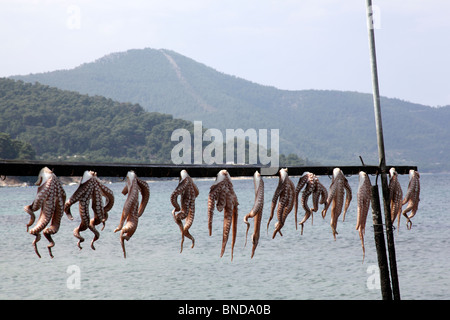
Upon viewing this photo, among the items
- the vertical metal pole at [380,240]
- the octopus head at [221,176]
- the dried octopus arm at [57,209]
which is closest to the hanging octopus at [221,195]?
the octopus head at [221,176]

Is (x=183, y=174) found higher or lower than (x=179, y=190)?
higher

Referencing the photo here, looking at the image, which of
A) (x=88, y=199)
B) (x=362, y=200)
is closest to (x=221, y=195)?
(x=88, y=199)

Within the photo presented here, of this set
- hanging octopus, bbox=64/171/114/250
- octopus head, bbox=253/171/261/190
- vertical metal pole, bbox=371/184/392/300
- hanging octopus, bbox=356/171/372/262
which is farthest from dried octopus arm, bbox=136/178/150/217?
vertical metal pole, bbox=371/184/392/300

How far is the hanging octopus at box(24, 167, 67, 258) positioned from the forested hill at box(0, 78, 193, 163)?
4685 inches

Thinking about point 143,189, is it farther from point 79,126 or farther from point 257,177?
point 79,126

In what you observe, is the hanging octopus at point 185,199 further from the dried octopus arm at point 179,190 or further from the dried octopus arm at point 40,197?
the dried octopus arm at point 40,197

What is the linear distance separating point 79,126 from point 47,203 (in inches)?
5228

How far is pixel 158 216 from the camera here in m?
66.6

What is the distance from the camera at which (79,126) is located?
5192 inches

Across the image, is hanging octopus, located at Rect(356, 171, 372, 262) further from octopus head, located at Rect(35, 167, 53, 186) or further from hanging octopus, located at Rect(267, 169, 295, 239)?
octopus head, located at Rect(35, 167, 53, 186)

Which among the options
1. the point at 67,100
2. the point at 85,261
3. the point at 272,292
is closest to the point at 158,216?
A: the point at 85,261

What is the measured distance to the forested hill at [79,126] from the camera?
416 feet

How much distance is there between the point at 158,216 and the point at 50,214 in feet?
209
